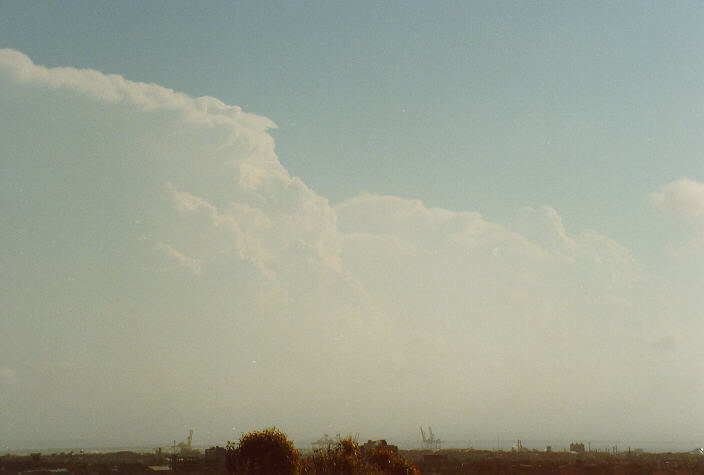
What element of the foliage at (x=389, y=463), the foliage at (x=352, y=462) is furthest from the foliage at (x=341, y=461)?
the foliage at (x=389, y=463)

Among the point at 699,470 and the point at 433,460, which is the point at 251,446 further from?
the point at 699,470

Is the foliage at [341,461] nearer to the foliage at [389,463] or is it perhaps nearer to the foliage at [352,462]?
the foliage at [352,462]

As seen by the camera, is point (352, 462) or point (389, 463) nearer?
point (352, 462)

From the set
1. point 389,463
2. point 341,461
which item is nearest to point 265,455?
point 341,461

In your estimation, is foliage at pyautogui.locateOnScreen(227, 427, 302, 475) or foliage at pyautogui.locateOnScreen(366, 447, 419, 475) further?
foliage at pyautogui.locateOnScreen(366, 447, 419, 475)

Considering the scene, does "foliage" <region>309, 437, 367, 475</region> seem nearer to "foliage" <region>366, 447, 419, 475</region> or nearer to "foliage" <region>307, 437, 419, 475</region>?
"foliage" <region>307, 437, 419, 475</region>

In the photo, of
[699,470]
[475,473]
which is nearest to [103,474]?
[475,473]

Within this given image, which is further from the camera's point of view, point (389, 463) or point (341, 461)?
point (389, 463)

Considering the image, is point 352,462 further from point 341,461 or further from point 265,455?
point 265,455

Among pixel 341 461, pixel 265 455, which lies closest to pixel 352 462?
pixel 341 461

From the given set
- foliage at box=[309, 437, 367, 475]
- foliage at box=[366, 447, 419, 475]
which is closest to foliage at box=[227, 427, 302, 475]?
foliage at box=[309, 437, 367, 475]
